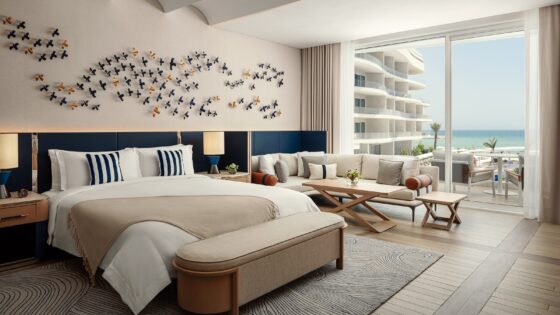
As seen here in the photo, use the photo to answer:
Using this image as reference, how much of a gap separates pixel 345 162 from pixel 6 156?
4554mm

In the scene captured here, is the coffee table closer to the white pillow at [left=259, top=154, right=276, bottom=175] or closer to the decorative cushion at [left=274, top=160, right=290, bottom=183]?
the decorative cushion at [left=274, top=160, right=290, bottom=183]

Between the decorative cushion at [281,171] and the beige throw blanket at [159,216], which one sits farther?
the decorative cushion at [281,171]

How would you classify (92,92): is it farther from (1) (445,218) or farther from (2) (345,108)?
(1) (445,218)

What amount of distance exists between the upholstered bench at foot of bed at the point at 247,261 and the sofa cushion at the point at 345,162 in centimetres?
313

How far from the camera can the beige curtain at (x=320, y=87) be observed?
709 centimetres

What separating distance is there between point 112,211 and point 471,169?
5.51m

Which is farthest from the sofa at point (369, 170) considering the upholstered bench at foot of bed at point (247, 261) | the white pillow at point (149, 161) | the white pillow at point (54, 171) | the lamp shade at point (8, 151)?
the lamp shade at point (8, 151)

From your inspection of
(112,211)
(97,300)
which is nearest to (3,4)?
(112,211)

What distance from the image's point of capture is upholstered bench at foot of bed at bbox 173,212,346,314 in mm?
2332

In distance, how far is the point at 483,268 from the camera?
335 cm

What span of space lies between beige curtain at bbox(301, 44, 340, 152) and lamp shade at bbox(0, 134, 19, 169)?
16.3 feet

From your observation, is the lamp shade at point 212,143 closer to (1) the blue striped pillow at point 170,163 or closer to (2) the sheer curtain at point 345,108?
(1) the blue striped pillow at point 170,163

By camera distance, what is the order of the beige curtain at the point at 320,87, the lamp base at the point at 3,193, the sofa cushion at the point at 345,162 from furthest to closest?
the beige curtain at the point at 320,87
the sofa cushion at the point at 345,162
the lamp base at the point at 3,193

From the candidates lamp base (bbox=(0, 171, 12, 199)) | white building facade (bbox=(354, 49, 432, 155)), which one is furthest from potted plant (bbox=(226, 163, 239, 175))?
white building facade (bbox=(354, 49, 432, 155))
